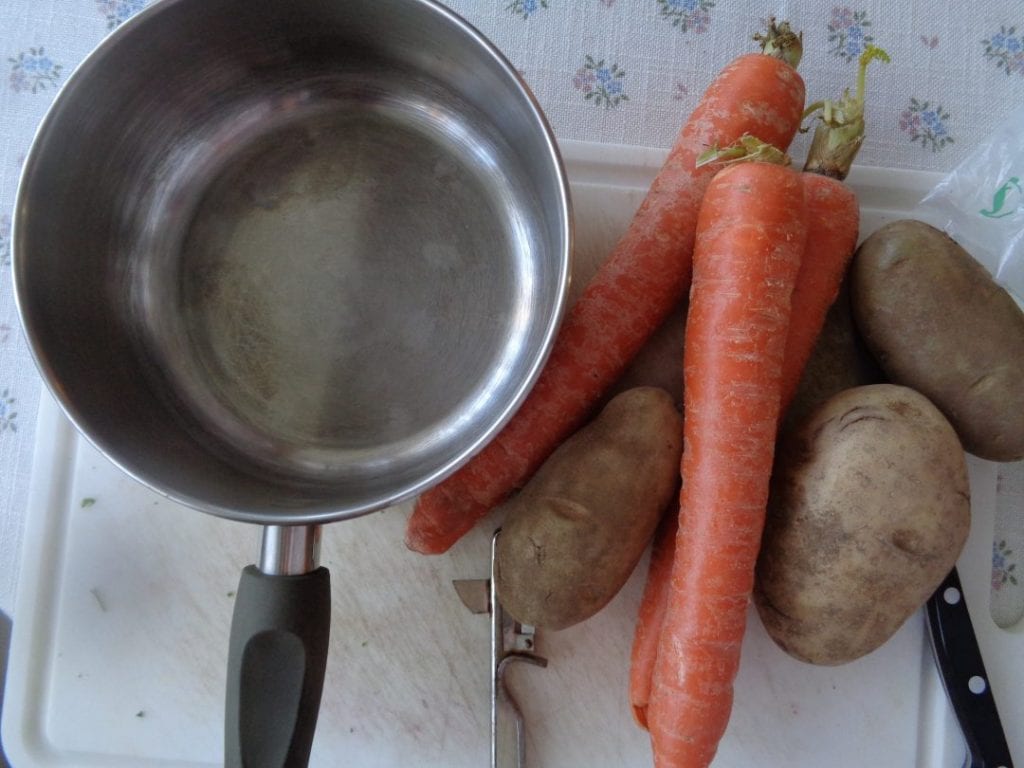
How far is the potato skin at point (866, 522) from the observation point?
67 centimetres

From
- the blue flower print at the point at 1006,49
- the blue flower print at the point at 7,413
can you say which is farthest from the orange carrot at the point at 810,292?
the blue flower print at the point at 7,413

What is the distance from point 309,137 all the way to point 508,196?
256 mm

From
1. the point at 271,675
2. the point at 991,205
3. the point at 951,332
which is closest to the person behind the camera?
the point at 271,675

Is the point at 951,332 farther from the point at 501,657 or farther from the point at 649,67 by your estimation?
the point at 501,657

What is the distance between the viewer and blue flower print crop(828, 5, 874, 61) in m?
0.88

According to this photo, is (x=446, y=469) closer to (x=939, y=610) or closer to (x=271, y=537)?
(x=271, y=537)

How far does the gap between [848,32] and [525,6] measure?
0.40 m

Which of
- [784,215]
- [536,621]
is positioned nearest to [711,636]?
[536,621]

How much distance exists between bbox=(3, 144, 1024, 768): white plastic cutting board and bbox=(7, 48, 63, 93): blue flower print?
1.28ft

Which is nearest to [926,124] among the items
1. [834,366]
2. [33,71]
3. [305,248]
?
[834,366]

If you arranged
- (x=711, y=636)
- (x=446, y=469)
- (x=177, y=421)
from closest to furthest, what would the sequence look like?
(x=446, y=469)
(x=711, y=636)
(x=177, y=421)

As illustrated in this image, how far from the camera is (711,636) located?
0.71 metres

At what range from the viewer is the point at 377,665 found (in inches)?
31.5

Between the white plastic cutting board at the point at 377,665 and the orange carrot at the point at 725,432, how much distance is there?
10cm
